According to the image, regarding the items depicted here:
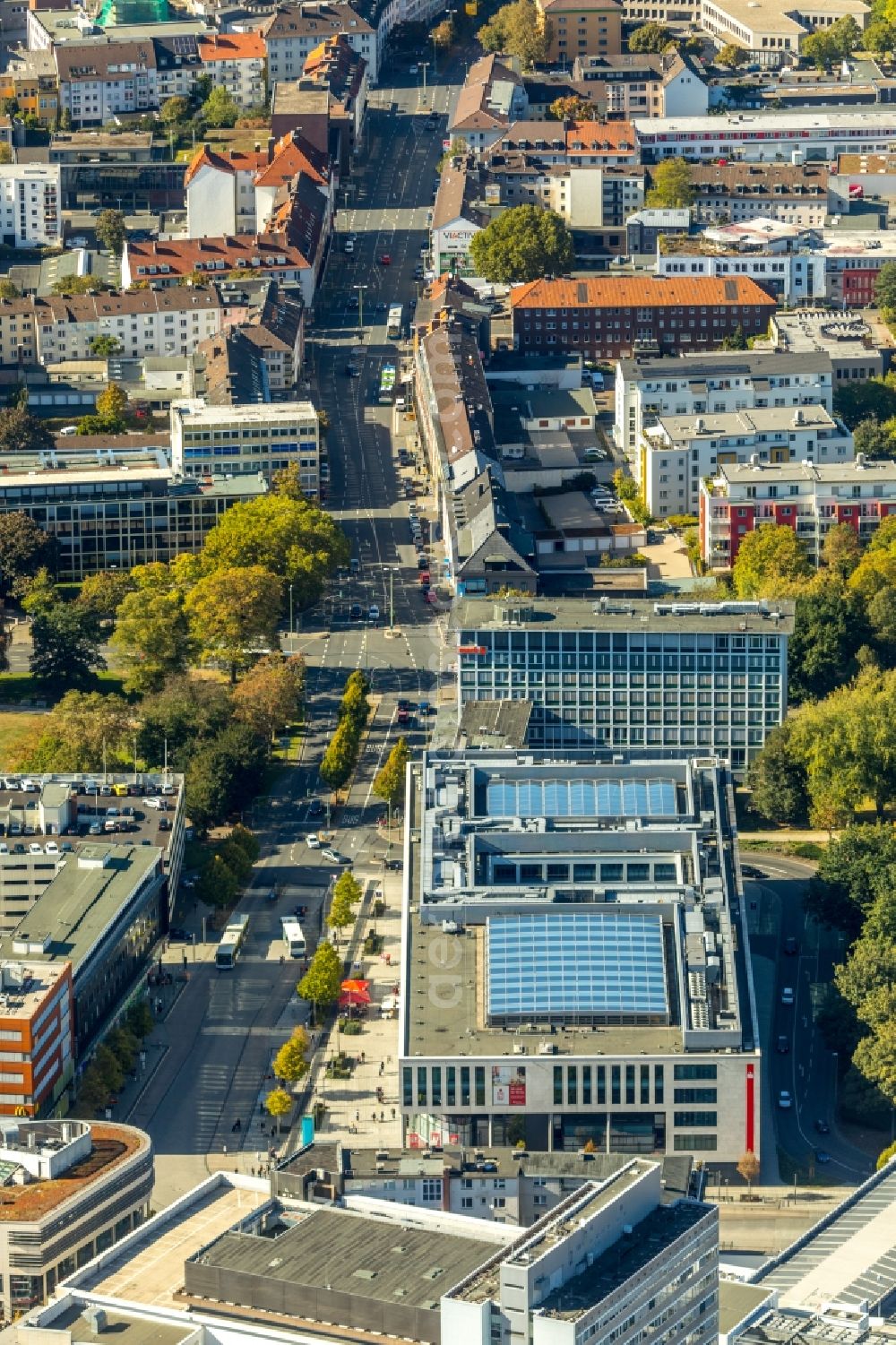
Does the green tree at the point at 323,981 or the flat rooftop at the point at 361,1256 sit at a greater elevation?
the flat rooftop at the point at 361,1256

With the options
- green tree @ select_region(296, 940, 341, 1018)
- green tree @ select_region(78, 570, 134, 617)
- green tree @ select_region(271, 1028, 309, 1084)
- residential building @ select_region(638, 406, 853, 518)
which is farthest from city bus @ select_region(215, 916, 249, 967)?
residential building @ select_region(638, 406, 853, 518)

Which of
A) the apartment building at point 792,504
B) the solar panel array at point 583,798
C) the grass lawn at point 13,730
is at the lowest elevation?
the grass lawn at point 13,730

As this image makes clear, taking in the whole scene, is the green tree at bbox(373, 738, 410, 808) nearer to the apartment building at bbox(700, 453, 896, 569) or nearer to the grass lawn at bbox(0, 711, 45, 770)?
the grass lawn at bbox(0, 711, 45, 770)

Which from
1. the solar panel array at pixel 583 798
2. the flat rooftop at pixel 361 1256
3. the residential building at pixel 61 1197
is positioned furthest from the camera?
the solar panel array at pixel 583 798

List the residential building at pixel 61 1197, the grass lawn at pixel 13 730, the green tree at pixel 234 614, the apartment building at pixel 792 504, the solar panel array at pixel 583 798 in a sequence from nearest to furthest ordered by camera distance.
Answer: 1. the residential building at pixel 61 1197
2. the solar panel array at pixel 583 798
3. the grass lawn at pixel 13 730
4. the green tree at pixel 234 614
5. the apartment building at pixel 792 504

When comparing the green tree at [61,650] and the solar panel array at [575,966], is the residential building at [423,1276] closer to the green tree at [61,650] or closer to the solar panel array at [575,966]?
the solar panel array at [575,966]

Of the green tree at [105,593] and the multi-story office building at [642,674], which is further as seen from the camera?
the green tree at [105,593]

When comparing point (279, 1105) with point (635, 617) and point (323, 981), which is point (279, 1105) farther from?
point (635, 617)

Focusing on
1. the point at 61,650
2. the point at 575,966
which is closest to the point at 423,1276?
the point at 575,966

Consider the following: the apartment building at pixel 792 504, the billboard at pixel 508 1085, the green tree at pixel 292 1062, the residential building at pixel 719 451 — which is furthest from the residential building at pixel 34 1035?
the residential building at pixel 719 451
